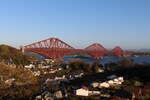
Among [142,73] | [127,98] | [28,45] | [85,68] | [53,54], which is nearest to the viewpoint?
[127,98]

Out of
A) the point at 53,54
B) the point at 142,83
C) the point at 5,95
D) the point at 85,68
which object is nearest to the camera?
the point at 5,95

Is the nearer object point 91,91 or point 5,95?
point 91,91

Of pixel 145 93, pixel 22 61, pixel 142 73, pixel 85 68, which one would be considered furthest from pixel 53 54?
pixel 145 93

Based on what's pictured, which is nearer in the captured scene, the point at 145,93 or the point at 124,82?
the point at 145,93

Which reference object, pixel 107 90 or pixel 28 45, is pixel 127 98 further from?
pixel 28 45

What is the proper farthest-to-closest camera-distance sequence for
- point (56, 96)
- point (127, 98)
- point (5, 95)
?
point (5, 95) → point (56, 96) → point (127, 98)

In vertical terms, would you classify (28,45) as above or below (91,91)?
above

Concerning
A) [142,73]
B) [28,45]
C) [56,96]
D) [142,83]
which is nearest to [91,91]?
[56,96]

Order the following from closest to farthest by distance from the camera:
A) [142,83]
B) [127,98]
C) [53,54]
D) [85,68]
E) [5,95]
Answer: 1. [127,98]
2. [5,95]
3. [142,83]
4. [85,68]
5. [53,54]

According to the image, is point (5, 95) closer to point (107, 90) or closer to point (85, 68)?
point (107, 90)
